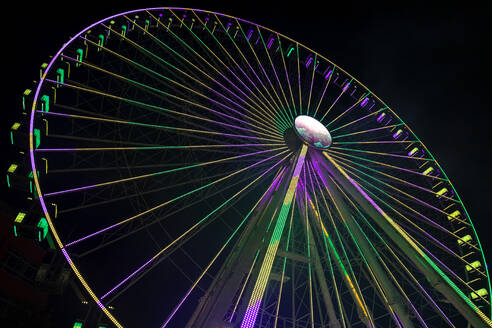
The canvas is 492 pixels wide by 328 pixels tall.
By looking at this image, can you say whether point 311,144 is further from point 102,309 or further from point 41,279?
point 41,279

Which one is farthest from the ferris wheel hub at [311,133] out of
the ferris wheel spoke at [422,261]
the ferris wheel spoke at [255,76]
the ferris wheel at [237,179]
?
the ferris wheel spoke at [422,261]

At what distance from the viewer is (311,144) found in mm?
11531

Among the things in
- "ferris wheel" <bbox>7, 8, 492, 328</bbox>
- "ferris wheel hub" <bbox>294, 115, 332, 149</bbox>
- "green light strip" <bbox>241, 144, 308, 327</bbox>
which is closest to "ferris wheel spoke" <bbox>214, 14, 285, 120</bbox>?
"ferris wheel" <bbox>7, 8, 492, 328</bbox>

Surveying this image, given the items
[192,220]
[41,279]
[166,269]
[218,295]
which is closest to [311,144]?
[218,295]

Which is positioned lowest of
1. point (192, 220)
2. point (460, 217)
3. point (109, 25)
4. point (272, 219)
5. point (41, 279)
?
point (192, 220)

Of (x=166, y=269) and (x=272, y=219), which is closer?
(x=272, y=219)

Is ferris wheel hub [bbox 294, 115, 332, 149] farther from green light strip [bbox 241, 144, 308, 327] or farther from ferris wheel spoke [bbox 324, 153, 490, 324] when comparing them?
green light strip [bbox 241, 144, 308, 327]

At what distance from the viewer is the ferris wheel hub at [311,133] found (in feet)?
38.2

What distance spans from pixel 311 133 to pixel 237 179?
366cm

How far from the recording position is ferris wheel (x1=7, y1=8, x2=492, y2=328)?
360 inches

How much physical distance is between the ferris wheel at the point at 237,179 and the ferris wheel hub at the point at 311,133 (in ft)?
0.21

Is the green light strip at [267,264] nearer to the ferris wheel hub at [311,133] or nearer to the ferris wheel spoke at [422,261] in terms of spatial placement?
the ferris wheel hub at [311,133]

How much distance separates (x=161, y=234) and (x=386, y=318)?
1282cm

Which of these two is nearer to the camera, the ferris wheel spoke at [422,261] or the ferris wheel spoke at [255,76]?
the ferris wheel spoke at [422,261]
